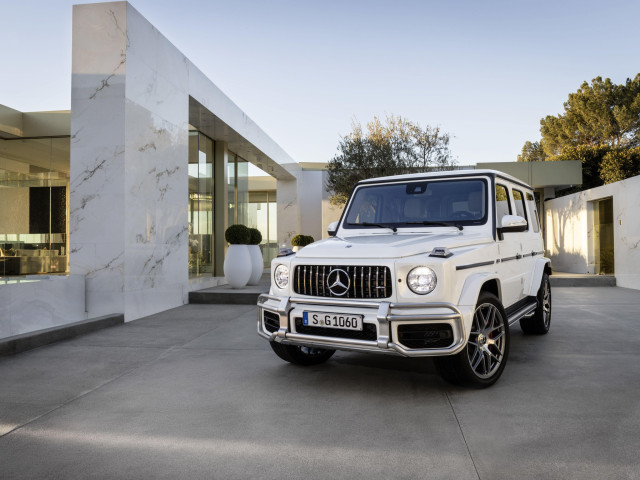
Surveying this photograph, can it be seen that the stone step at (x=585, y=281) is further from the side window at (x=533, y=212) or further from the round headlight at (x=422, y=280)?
the round headlight at (x=422, y=280)

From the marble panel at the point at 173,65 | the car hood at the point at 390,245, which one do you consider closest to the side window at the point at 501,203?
the car hood at the point at 390,245

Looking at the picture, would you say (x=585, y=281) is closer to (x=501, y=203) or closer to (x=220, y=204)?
(x=501, y=203)

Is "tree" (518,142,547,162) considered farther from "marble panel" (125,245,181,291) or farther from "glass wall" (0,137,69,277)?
"marble panel" (125,245,181,291)

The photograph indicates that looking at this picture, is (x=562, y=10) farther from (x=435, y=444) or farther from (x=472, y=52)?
(x=435, y=444)

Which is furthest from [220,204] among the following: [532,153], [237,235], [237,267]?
[532,153]

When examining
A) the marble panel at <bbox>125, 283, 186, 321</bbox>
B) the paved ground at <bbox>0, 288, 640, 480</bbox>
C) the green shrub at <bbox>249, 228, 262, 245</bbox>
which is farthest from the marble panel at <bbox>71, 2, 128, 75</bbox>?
the green shrub at <bbox>249, 228, 262, 245</bbox>

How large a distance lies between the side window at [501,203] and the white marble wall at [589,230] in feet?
30.3

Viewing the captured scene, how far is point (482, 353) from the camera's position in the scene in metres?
3.95

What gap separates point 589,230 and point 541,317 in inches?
421

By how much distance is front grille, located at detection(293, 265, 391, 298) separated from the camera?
359 cm

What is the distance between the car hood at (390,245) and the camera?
12.1 ft

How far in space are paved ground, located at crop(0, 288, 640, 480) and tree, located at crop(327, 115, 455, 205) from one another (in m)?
16.0

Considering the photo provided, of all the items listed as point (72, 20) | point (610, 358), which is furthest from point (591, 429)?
point (72, 20)

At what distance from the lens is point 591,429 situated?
304cm
